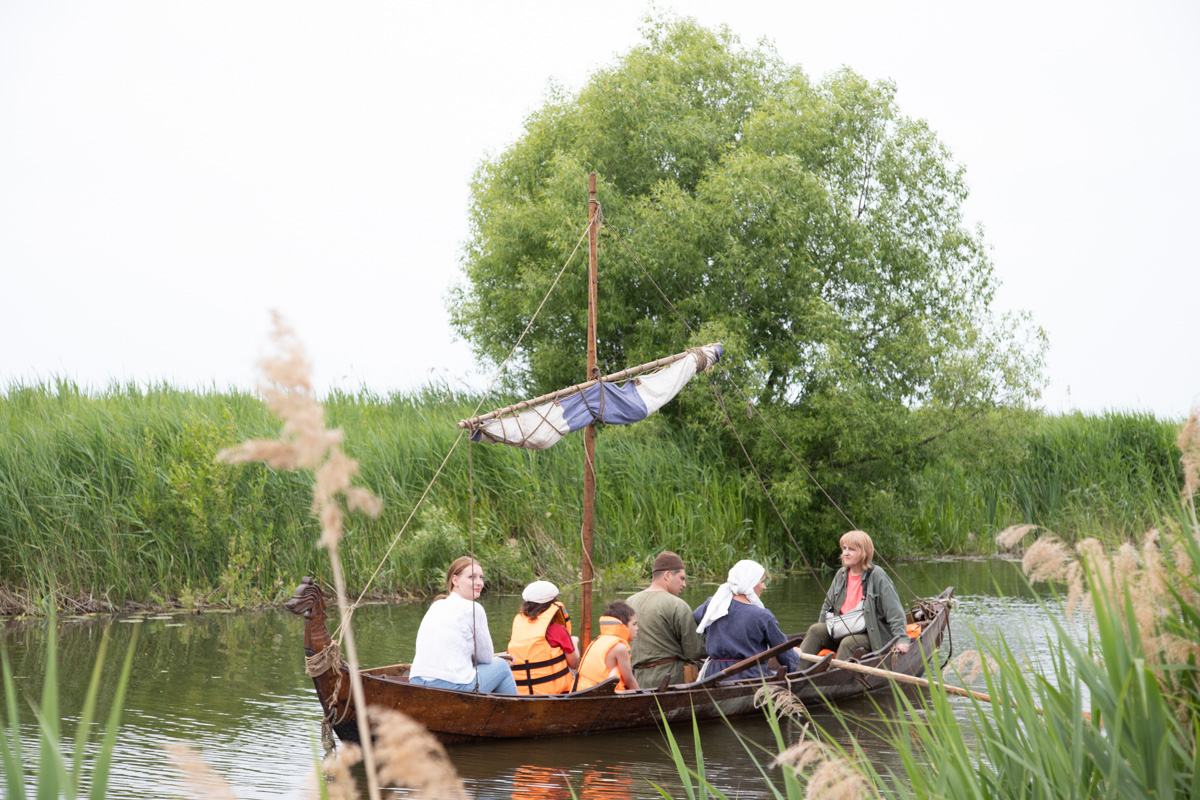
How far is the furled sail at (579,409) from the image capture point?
34.4ft

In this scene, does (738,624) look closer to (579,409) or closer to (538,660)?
(538,660)

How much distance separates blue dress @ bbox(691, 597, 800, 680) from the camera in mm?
9211

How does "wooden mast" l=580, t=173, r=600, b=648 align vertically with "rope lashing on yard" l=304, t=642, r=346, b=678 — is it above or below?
above

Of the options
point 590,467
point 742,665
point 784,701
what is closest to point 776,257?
point 590,467

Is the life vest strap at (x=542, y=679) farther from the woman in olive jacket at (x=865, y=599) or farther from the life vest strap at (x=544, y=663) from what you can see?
the woman in olive jacket at (x=865, y=599)

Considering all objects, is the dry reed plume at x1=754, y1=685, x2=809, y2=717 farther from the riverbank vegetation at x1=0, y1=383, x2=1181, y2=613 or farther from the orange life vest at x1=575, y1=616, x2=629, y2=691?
the riverbank vegetation at x1=0, y1=383, x2=1181, y2=613

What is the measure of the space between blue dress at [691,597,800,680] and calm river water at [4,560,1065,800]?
23.1 inches

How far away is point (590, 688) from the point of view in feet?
27.9

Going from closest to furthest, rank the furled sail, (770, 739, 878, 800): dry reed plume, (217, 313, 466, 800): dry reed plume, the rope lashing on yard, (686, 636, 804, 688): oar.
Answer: (217, 313, 466, 800): dry reed plume, (770, 739, 878, 800): dry reed plume, the rope lashing on yard, (686, 636, 804, 688): oar, the furled sail

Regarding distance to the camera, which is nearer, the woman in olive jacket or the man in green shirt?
the man in green shirt

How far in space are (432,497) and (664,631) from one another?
8.43 metres

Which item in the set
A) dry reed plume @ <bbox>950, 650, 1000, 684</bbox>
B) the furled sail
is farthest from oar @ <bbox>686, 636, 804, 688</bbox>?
dry reed plume @ <bbox>950, 650, 1000, 684</bbox>

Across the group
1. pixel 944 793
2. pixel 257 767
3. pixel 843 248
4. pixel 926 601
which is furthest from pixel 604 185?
pixel 944 793

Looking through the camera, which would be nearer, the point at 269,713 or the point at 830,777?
the point at 830,777
